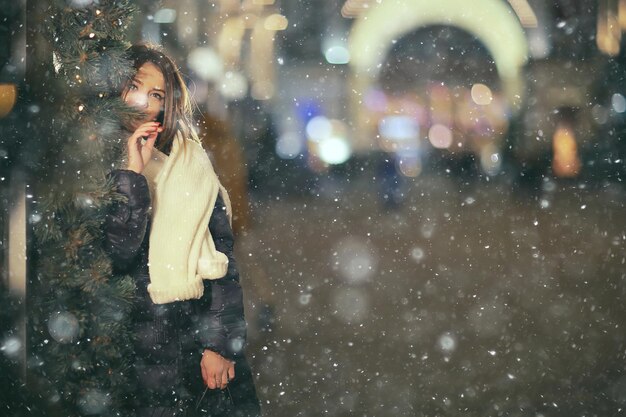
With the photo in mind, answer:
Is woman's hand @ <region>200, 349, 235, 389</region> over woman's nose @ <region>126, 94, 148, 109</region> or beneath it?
beneath

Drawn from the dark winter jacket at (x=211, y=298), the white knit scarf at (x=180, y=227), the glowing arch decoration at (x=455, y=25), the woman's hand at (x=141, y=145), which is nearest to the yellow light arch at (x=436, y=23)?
the glowing arch decoration at (x=455, y=25)

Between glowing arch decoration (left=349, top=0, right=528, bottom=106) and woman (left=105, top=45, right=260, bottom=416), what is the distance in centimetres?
1536

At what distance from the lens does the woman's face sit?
2.99 m

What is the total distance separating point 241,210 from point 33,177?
8.49 metres

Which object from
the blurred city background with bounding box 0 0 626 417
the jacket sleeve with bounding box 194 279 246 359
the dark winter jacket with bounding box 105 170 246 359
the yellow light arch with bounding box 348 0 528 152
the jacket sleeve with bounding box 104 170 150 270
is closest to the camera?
the jacket sleeve with bounding box 104 170 150 270

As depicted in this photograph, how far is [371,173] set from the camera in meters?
15.6

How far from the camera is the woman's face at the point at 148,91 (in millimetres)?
2994

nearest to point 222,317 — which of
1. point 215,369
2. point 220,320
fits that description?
point 220,320

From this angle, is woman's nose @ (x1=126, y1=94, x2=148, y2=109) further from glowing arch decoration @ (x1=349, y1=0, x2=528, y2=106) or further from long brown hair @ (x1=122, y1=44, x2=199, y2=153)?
glowing arch decoration @ (x1=349, y1=0, x2=528, y2=106)

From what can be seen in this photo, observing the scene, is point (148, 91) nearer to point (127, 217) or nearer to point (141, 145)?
point (141, 145)

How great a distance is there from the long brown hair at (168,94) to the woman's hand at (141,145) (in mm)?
96

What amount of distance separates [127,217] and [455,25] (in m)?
16.9

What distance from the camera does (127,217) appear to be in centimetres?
285

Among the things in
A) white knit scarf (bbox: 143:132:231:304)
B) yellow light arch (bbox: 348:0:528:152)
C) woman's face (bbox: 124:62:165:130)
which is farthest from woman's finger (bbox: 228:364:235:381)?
yellow light arch (bbox: 348:0:528:152)
